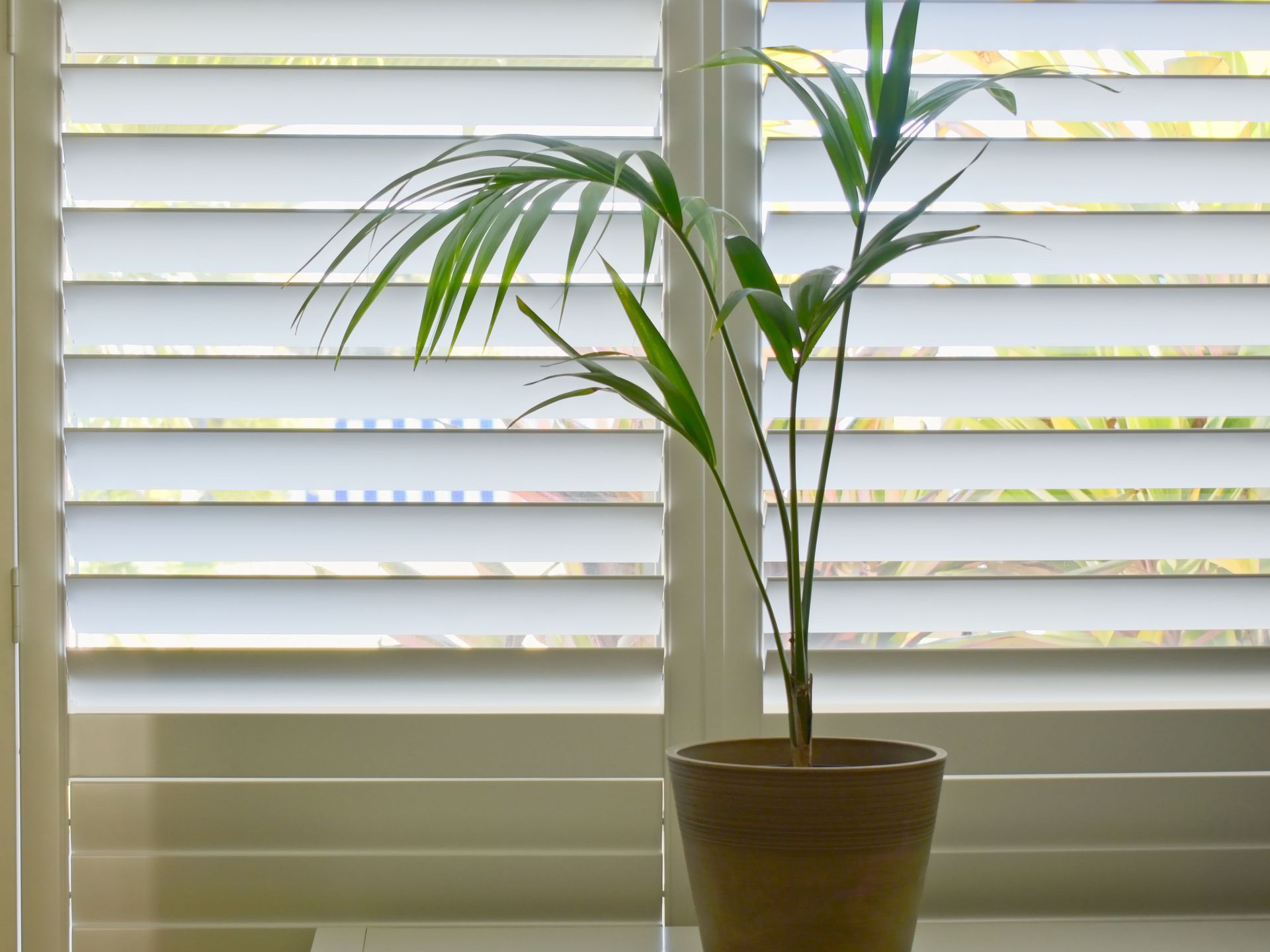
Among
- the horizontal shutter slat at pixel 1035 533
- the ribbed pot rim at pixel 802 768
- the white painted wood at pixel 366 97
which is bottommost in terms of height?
the ribbed pot rim at pixel 802 768

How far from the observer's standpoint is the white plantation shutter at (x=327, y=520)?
4.46 ft

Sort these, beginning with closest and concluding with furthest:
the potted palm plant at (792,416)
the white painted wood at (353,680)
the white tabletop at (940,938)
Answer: the potted palm plant at (792,416) < the white tabletop at (940,938) < the white painted wood at (353,680)

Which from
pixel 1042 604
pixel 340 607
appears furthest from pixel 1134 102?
pixel 340 607

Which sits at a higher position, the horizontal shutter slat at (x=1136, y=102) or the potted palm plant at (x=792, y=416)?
the horizontal shutter slat at (x=1136, y=102)

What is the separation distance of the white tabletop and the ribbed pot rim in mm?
239

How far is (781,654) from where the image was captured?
3.71 feet

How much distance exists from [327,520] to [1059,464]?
2.94 feet

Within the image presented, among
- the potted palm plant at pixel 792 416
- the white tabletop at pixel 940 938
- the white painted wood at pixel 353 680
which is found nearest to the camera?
the potted palm plant at pixel 792 416

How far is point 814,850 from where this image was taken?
3.41 feet

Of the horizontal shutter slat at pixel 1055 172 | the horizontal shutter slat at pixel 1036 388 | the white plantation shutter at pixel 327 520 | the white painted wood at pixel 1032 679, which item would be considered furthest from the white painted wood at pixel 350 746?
the horizontal shutter slat at pixel 1055 172

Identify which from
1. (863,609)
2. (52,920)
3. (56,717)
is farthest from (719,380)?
(52,920)

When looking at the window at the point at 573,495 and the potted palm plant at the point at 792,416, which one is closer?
the potted palm plant at the point at 792,416

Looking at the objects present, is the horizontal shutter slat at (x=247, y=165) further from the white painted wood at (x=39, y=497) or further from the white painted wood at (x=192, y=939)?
the white painted wood at (x=192, y=939)

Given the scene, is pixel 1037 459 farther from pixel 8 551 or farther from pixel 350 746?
pixel 8 551
